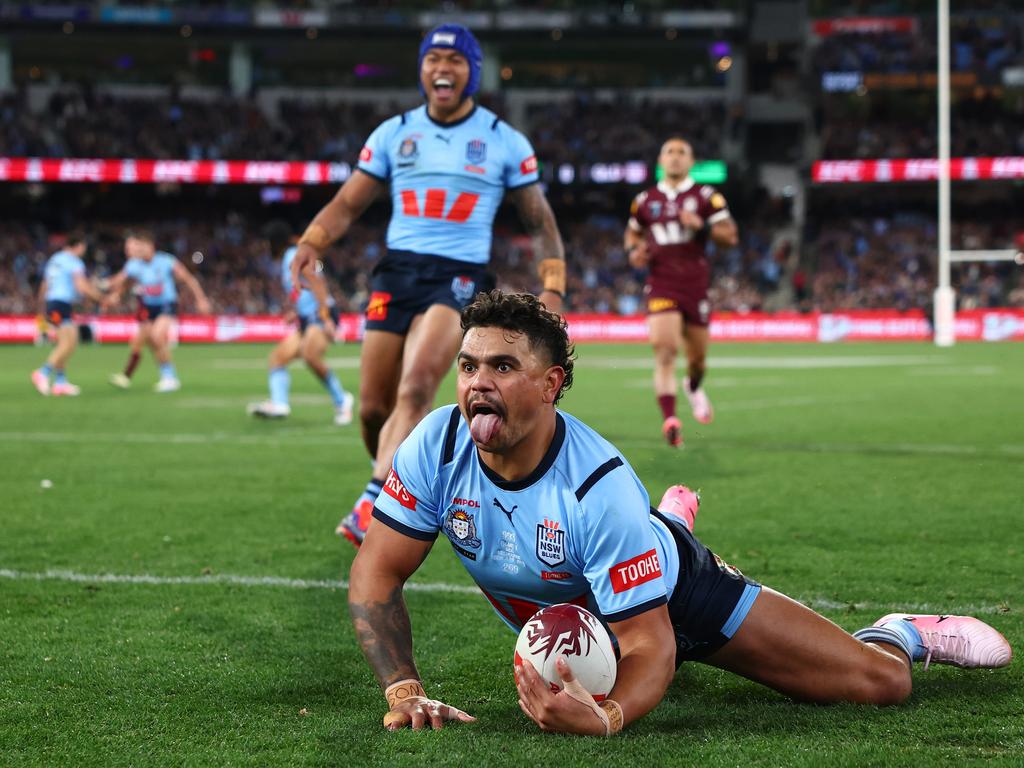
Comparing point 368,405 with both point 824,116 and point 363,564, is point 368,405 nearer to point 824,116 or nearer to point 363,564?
point 363,564

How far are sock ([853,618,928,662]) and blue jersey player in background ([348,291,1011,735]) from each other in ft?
0.05

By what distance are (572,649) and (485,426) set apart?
635 millimetres

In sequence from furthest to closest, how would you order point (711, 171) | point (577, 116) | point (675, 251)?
point (577, 116) < point (711, 171) < point (675, 251)

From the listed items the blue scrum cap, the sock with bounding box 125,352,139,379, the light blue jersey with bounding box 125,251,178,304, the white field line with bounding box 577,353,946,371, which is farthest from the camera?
the white field line with bounding box 577,353,946,371

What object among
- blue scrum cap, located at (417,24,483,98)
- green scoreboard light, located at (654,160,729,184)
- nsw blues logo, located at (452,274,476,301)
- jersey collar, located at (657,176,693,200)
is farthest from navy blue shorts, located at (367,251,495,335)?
green scoreboard light, located at (654,160,729,184)

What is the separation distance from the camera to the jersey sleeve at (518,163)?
7070 mm

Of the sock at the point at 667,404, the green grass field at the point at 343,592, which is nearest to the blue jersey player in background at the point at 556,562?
the green grass field at the point at 343,592

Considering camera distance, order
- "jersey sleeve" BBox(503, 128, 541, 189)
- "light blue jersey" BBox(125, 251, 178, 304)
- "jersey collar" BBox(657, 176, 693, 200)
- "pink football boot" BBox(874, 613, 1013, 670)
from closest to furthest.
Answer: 1. "pink football boot" BBox(874, 613, 1013, 670)
2. "jersey sleeve" BBox(503, 128, 541, 189)
3. "jersey collar" BBox(657, 176, 693, 200)
4. "light blue jersey" BBox(125, 251, 178, 304)

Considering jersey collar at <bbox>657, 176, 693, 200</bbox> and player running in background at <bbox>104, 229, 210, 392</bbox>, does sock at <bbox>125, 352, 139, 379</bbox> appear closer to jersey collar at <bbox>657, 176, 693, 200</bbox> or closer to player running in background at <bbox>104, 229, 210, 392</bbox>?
player running in background at <bbox>104, 229, 210, 392</bbox>

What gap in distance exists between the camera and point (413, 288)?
273 inches

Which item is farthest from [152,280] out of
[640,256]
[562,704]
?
[562,704]

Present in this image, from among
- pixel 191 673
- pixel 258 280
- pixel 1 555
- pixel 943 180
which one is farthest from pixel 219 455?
pixel 258 280

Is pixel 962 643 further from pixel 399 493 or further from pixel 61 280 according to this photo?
pixel 61 280

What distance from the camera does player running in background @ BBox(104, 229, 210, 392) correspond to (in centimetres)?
1906
